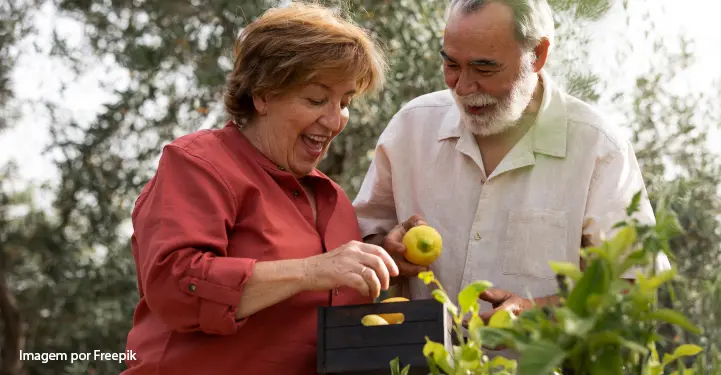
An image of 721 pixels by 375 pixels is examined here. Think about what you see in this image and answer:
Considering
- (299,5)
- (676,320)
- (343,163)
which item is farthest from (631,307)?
(343,163)

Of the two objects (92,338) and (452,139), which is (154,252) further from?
(92,338)

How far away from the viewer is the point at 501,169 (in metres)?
3.62

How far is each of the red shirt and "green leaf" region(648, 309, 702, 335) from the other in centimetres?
151

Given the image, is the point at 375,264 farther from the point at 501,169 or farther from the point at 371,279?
the point at 501,169

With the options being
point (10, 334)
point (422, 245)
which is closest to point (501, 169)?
point (422, 245)

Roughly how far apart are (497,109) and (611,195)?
54 cm

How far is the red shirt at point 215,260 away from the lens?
2762mm

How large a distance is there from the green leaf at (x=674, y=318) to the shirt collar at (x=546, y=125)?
2225 mm

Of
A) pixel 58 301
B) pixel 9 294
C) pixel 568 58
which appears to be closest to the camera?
pixel 568 58

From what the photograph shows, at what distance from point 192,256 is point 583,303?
1.59 m

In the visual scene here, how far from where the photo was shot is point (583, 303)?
1.42 meters

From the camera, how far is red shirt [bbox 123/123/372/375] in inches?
109

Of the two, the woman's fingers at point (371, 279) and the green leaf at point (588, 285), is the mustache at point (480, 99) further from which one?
the green leaf at point (588, 285)

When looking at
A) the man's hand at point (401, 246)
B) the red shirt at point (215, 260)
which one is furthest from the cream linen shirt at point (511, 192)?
the red shirt at point (215, 260)
